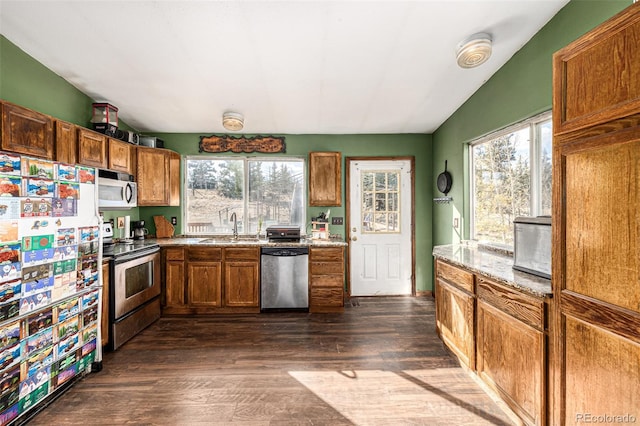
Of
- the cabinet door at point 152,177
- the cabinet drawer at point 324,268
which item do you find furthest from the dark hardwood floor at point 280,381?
the cabinet door at point 152,177

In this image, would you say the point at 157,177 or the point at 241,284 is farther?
the point at 157,177

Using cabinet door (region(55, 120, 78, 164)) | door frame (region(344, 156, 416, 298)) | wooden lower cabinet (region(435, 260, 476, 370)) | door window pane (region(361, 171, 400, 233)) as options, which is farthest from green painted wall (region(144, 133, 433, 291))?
cabinet door (region(55, 120, 78, 164))

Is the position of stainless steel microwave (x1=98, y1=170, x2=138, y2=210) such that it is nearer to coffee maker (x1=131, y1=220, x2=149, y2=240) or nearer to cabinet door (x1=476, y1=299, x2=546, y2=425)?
coffee maker (x1=131, y1=220, x2=149, y2=240)

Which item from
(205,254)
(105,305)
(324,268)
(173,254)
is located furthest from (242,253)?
(105,305)

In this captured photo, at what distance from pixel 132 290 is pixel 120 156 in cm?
145

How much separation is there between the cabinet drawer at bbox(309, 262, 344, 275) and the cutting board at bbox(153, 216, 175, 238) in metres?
2.16

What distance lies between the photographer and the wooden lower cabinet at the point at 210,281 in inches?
135

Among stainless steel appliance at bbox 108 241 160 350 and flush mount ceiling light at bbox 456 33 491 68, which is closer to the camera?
flush mount ceiling light at bbox 456 33 491 68

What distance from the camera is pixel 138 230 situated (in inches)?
147

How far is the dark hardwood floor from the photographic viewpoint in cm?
176

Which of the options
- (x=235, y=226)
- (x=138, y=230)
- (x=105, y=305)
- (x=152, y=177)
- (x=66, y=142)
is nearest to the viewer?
(x=66, y=142)

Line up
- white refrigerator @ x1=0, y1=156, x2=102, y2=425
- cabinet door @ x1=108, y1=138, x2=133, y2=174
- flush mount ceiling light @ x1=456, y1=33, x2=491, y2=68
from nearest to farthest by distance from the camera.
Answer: white refrigerator @ x1=0, y1=156, x2=102, y2=425, flush mount ceiling light @ x1=456, y1=33, x2=491, y2=68, cabinet door @ x1=108, y1=138, x2=133, y2=174

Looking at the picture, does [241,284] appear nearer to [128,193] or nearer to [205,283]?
[205,283]

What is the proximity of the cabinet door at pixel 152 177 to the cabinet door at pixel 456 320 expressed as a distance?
137 inches
